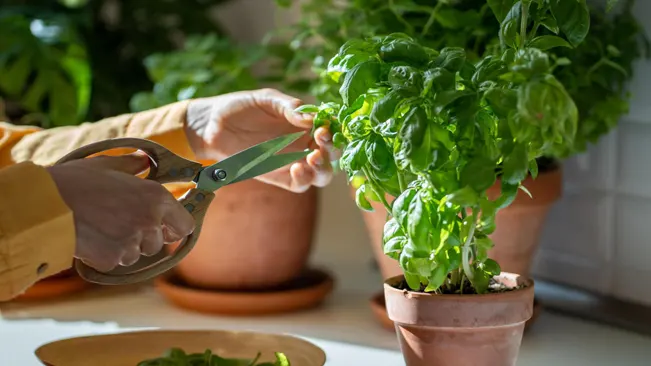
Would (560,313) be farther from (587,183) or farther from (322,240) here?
(322,240)

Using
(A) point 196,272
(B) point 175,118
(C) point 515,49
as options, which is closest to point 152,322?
(A) point 196,272

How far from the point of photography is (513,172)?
708 mm

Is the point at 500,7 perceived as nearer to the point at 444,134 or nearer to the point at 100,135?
the point at 444,134

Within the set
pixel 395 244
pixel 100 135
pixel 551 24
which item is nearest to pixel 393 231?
pixel 395 244

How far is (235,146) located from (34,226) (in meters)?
0.37

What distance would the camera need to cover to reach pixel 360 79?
784 mm

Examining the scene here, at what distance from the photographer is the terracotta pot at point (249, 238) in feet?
4.15

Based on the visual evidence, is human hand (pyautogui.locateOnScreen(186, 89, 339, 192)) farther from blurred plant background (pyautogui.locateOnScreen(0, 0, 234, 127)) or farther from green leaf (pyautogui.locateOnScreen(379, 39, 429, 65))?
blurred plant background (pyautogui.locateOnScreen(0, 0, 234, 127))

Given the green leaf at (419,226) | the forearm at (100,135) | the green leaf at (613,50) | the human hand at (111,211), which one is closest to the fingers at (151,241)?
the human hand at (111,211)

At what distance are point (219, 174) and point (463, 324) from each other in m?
0.27

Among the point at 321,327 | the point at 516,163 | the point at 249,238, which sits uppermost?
the point at 516,163

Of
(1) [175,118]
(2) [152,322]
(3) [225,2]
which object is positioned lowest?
(2) [152,322]

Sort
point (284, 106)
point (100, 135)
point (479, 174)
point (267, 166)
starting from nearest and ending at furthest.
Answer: point (479, 174) < point (267, 166) < point (284, 106) < point (100, 135)

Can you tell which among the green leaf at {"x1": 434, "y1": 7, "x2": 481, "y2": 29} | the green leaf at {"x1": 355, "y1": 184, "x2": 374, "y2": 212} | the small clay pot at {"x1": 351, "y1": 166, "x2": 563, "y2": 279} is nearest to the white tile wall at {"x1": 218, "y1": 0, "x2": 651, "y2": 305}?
the small clay pot at {"x1": 351, "y1": 166, "x2": 563, "y2": 279}
